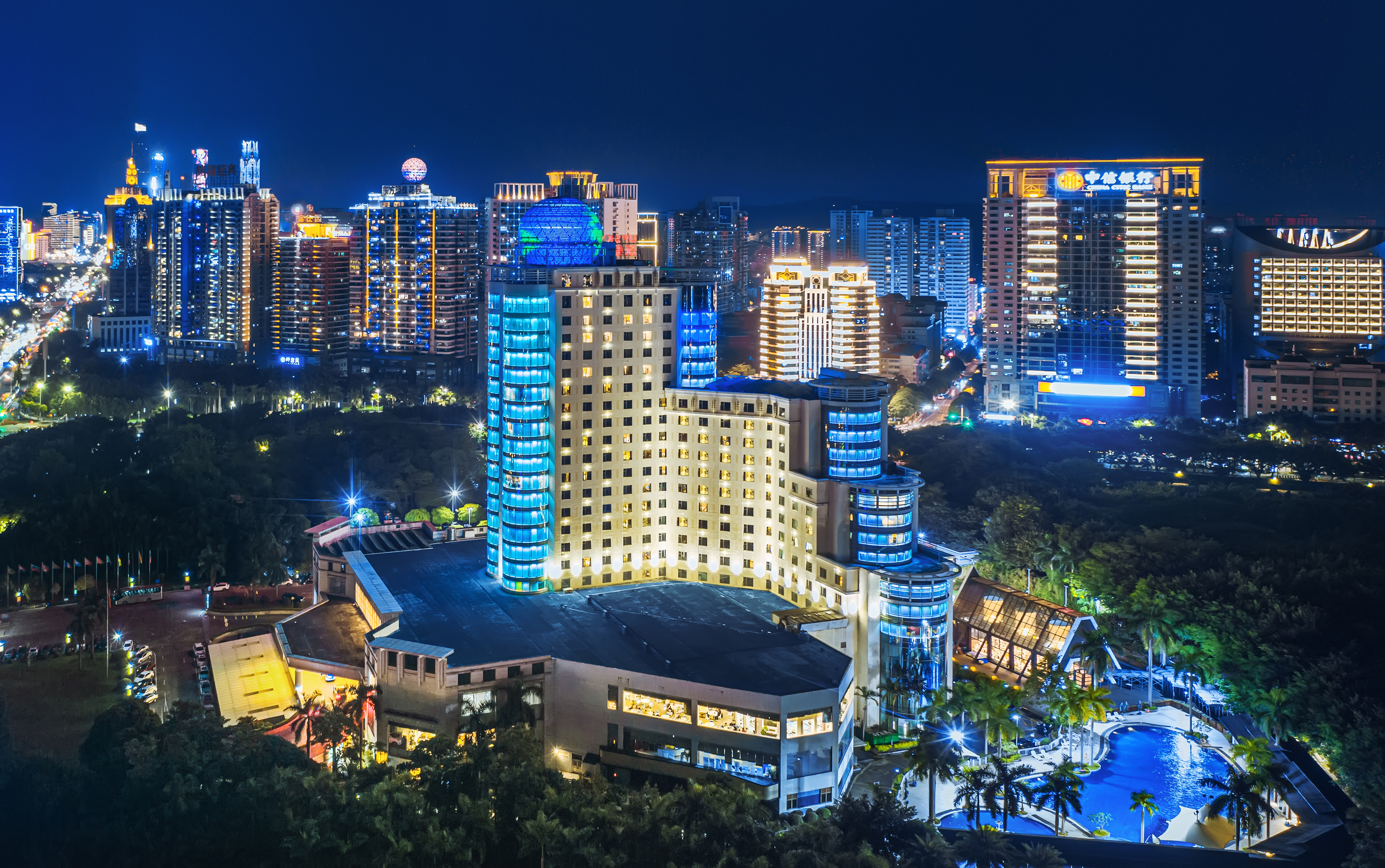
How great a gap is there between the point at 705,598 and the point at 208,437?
44.4 metres

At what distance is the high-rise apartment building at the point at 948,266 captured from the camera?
152500mm

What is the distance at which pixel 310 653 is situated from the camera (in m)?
38.3

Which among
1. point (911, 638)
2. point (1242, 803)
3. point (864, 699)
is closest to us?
point (1242, 803)

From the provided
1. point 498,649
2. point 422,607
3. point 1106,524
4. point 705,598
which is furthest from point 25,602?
point 1106,524

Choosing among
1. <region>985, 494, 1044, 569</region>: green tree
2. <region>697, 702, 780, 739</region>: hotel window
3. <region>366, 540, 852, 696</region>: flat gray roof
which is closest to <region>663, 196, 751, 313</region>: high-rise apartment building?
<region>985, 494, 1044, 569</region>: green tree

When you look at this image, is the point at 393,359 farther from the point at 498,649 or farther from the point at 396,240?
the point at 498,649

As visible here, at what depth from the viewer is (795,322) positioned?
324 ft

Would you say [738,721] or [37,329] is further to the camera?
[37,329]

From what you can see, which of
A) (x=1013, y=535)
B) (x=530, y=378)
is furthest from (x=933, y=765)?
(x=1013, y=535)

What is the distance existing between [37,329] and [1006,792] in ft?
414

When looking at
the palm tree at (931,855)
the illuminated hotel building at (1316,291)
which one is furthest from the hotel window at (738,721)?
the illuminated hotel building at (1316,291)

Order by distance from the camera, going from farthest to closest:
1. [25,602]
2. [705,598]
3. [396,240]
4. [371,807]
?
1. [396,240]
2. [25,602]
3. [705,598]
4. [371,807]

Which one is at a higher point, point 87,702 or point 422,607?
point 422,607

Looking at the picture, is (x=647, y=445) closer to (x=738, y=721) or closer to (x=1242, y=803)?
(x=738, y=721)
